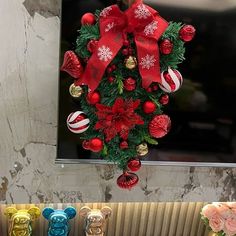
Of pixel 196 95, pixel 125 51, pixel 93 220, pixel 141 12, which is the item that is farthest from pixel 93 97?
pixel 93 220

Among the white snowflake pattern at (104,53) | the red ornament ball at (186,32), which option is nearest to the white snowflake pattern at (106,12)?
the white snowflake pattern at (104,53)

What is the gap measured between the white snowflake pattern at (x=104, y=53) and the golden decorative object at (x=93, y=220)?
2.04 feet

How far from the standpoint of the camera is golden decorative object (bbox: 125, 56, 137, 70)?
1.07 meters

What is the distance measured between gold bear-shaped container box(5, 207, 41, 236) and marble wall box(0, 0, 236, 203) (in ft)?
0.15

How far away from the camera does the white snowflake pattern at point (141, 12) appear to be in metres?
1.06

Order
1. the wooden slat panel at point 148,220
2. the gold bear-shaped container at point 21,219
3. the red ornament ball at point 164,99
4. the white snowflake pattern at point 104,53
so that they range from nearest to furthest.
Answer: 1. the white snowflake pattern at point 104,53
2. the red ornament ball at point 164,99
3. the gold bear-shaped container at point 21,219
4. the wooden slat panel at point 148,220

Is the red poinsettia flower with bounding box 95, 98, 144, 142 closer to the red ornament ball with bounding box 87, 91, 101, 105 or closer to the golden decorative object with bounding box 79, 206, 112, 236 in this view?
the red ornament ball with bounding box 87, 91, 101, 105

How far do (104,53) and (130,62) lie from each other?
0.08 m

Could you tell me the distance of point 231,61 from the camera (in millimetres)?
1266

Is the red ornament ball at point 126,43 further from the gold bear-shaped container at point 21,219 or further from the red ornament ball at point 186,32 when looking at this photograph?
the gold bear-shaped container at point 21,219

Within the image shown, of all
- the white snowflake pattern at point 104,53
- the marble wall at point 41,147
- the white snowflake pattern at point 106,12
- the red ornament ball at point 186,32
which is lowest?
the marble wall at point 41,147

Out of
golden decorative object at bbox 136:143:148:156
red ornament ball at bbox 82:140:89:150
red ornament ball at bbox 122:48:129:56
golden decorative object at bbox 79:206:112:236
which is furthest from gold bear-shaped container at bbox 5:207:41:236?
red ornament ball at bbox 122:48:129:56

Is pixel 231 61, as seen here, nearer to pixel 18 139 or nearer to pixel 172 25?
pixel 172 25

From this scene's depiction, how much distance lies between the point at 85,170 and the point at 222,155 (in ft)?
1.72
